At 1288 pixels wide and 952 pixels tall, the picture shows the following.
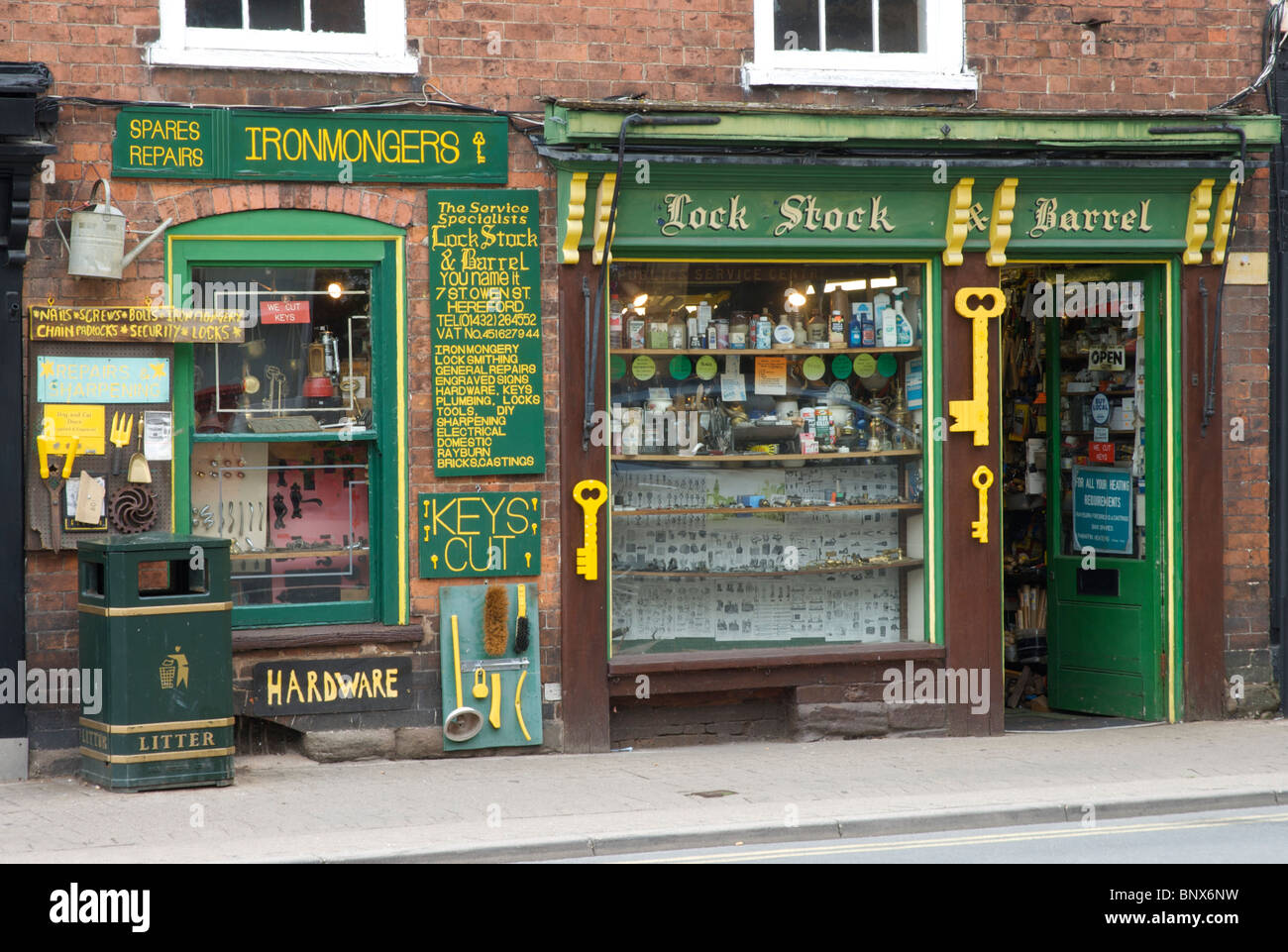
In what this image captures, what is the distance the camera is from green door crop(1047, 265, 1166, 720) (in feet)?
→ 37.7

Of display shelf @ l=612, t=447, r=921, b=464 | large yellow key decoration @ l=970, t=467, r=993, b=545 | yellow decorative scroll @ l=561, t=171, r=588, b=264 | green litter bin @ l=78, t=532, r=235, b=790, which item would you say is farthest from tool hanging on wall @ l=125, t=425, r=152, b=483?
large yellow key decoration @ l=970, t=467, r=993, b=545

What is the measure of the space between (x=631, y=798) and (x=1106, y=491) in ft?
16.3

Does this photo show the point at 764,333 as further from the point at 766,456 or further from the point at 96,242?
the point at 96,242

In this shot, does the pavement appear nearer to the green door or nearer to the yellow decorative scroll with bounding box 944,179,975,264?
the green door

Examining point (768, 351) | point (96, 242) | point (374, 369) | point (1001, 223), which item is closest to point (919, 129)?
A: point (1001, 223)

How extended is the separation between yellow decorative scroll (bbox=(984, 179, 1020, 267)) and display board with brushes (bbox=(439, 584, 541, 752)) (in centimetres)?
389

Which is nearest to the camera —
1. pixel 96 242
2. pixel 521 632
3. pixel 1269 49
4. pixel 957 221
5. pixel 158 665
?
pixel 158 665

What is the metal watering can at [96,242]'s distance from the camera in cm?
920

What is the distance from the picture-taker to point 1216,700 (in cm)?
1139

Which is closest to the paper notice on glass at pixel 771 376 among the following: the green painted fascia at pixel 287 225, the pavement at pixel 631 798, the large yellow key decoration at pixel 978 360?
the large yellow key decoration at pixel 978 360

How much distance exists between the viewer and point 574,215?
10094mm

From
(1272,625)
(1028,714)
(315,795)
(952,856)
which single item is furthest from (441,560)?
(1272,625)

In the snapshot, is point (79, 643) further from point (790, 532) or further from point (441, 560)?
point (790, 532)

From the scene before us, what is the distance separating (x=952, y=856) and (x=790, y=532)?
12.6 feet
